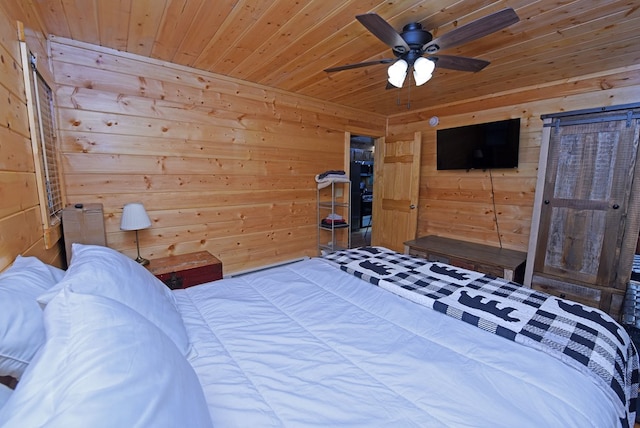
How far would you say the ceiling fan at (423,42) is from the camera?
56.9 inches

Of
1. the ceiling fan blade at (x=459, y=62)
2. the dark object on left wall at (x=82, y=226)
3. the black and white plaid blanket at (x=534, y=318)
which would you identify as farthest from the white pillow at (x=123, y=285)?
A: the ceiling fan blade at (x=459, y=62)

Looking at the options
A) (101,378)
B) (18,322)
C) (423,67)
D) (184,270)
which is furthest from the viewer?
(184,270)

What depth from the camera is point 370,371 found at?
97 cm

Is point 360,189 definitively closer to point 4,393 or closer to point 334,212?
point 334,212

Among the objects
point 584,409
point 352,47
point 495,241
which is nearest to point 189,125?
point 352,47

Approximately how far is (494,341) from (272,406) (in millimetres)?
892

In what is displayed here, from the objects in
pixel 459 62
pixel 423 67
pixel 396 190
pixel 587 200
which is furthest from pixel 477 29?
pixel 396 190

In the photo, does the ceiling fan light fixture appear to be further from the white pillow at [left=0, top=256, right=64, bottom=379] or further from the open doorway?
the open doorway

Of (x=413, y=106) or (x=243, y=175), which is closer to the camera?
(x=243, y=175)

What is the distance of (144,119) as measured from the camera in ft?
8.11

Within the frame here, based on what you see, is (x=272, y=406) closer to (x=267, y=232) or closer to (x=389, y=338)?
(x=389, y=338)

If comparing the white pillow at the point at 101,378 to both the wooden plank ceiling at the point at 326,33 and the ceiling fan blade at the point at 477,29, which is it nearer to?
the wooden plank ceiling at the point at 326,33

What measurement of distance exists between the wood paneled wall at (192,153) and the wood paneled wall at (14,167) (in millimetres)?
830

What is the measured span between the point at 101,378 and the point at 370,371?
778 mm
